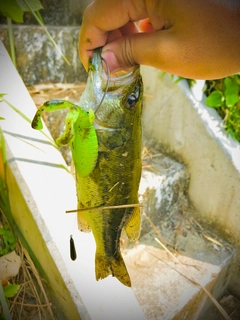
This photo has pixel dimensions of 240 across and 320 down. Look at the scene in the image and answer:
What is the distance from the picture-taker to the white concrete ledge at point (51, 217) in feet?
4.58

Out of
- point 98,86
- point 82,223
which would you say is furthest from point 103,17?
point 82,223

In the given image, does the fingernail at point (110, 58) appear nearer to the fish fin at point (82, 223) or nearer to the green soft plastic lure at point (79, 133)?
the green soft plastic lure at point (79, 133)

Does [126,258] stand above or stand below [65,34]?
below

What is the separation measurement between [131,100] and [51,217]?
72 centimetres

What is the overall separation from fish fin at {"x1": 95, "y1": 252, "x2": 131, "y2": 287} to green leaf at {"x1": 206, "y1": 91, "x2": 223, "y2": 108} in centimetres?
145

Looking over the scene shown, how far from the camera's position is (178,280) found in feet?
6.74

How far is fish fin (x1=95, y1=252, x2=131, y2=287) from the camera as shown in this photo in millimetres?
1375

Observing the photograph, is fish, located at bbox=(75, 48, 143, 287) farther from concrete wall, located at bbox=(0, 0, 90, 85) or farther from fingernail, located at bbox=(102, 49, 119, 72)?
concrete wall, located at bbox=(0, 0, 90, 85)

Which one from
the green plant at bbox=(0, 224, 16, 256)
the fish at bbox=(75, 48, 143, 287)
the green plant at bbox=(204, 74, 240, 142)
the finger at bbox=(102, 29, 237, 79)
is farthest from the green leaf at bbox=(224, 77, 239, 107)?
the green plant at bbox=(0, 224, 16, 256)

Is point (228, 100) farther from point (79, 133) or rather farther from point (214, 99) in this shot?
point (79, 133)

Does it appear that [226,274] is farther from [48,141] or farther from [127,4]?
[127,4]

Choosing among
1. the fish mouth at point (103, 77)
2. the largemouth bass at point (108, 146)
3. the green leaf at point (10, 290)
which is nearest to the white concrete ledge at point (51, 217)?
the green leaf at point (10, 290)

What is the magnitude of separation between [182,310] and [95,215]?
3.65 ft

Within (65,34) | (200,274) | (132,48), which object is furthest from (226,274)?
(65,34)
